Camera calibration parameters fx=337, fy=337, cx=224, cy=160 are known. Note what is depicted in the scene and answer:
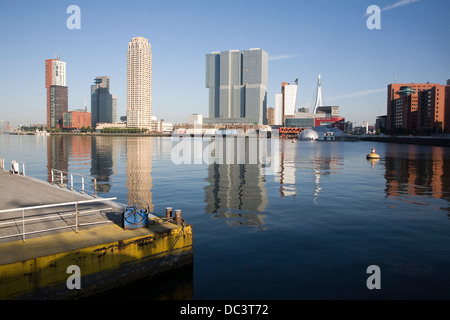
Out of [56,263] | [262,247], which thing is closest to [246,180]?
[262,247]

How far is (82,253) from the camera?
39.0ft

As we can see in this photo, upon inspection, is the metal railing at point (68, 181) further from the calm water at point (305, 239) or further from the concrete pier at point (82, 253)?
the concrete pier at point (82, 253)

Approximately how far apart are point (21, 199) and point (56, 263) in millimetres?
12256

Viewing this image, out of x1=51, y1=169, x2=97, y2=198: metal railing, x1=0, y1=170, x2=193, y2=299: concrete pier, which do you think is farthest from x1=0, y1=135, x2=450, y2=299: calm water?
x1=51, y1=169, x2=97, y2=198: metal railing

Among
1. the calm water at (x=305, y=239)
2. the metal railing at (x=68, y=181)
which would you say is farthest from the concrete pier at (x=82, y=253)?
the metal railing at (x=68, y=181)

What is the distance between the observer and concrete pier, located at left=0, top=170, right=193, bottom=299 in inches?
428

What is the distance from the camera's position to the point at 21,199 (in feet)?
69.6

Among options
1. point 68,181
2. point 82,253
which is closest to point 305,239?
point 82,253

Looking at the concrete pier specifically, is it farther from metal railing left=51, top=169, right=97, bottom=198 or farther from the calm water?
metal railing left=51, top=169, right=97, bottom=198

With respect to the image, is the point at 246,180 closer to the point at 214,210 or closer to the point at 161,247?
the point at 214,210

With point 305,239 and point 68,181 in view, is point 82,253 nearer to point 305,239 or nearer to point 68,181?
point 305,239

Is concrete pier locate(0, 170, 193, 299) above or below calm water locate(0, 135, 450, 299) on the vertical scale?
above

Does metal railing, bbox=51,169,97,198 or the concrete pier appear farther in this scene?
metal railing, bbox=51,169,97,198

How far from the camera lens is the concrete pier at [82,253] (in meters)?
10.9
